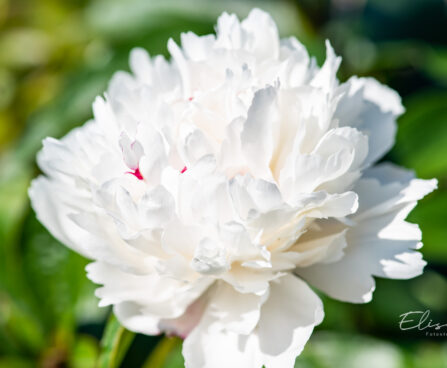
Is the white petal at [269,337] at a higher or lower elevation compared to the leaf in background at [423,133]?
higher

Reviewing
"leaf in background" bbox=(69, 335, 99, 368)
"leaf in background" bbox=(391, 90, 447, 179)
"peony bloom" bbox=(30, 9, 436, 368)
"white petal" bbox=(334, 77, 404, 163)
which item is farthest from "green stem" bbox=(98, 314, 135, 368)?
"leaf in background" bbox=(391, 90, 447, 179)

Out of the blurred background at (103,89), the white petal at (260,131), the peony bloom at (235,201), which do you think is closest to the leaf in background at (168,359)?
the blurred background at (103,89)

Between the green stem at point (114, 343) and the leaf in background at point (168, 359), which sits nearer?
the green stem at point (114, 343)

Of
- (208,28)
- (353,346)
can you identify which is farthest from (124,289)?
(208,28)

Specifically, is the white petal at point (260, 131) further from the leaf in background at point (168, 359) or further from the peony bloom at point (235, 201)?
the leaf in background at point (168, 359)

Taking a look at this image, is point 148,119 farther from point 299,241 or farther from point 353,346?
point 353,346

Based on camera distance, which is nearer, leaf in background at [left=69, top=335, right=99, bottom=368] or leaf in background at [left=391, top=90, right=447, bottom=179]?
leaf in background at [left=69, top=335, right=99, bottom=368]

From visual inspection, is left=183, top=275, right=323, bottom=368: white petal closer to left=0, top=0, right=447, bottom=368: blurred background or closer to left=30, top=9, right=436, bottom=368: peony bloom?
left=30, top=9, right=436, bottom=368: peony bloom
